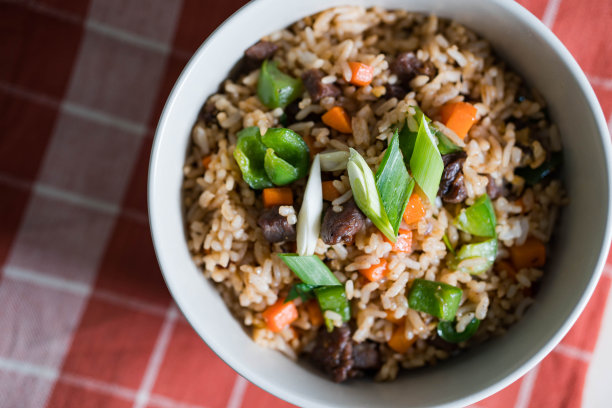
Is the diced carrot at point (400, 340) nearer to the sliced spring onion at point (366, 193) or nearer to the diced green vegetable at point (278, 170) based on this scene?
the sliced spring onion at point (366, 193)

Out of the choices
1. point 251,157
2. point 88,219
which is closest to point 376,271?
point 251,157

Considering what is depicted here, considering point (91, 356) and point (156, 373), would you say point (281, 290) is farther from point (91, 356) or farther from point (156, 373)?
point (91, 356)

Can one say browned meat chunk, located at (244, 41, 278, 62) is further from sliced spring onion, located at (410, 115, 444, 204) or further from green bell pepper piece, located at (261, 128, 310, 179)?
sliced spring onion, located at (410, 115, 444, 204)

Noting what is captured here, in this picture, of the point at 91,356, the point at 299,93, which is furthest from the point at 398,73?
the point at 91,356

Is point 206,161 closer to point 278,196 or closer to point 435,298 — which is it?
point 278,196

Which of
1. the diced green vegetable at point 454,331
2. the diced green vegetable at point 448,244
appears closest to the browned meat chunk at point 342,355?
the diced green vegetable at point 454,331

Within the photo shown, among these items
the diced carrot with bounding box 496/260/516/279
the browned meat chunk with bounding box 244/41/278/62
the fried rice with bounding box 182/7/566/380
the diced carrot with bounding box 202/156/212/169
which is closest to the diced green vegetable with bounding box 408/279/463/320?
the fried rice with bounding box 182/7/566/380
